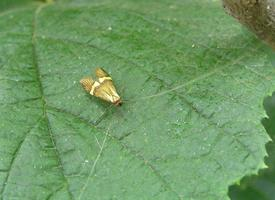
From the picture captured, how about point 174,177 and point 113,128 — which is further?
point 113,128

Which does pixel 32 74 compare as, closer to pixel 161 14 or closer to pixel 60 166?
pixel 60 166

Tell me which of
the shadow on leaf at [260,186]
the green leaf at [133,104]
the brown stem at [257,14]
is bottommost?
the shadow on leaf at [260,186]

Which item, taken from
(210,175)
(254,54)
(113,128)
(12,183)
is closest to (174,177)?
(210,175)

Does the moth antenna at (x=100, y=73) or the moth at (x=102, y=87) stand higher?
the moth antenna at (x=100, y=73)

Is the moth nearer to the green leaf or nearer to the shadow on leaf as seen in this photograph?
the green leaf

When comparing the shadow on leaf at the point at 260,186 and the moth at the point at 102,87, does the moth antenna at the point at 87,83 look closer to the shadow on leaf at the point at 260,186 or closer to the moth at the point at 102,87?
the moth at the point at 102,87

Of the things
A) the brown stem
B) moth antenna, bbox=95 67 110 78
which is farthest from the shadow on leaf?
moth antenna, bbox=95 67 110 78

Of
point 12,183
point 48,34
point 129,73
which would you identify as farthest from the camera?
point 48,34

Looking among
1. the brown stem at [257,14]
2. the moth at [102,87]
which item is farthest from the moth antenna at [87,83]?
the brown stem at [257,14]
